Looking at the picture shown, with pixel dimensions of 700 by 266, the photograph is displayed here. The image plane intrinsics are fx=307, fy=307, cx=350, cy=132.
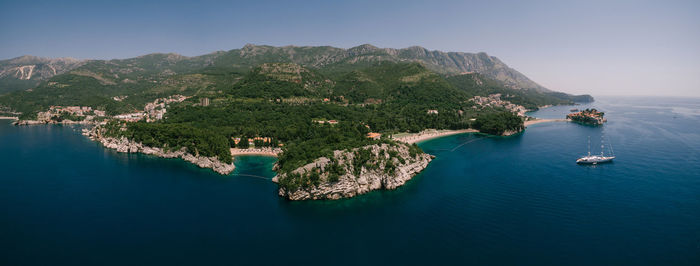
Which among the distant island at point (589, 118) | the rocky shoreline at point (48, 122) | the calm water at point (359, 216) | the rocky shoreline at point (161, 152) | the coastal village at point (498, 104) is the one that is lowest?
the calm water at point (359, 216)

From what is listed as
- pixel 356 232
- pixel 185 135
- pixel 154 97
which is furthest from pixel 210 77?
pixel 356 232

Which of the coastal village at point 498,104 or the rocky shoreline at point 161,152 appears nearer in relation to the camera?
the rocky shoreline at point 161,152

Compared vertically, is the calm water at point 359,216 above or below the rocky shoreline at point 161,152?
below

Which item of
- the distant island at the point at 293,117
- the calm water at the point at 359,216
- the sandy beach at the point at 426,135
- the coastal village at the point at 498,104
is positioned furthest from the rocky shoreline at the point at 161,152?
the coastal village at the point at 498,104

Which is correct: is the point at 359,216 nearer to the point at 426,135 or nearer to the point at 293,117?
the point at 293,117

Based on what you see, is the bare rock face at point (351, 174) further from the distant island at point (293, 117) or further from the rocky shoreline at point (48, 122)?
the rocky shoreline at point (48, 122)

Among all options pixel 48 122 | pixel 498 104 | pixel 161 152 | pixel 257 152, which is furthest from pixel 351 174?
pixel 498 104

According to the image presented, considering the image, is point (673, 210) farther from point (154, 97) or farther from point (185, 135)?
point (154, 97)
